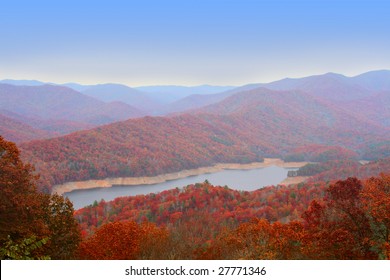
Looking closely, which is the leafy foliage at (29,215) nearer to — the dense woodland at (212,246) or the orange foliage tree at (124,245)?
the dense woodland at (212,246)

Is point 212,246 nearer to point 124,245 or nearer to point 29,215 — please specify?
point 124,245

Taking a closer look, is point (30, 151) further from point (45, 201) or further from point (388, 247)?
point (388, 247)

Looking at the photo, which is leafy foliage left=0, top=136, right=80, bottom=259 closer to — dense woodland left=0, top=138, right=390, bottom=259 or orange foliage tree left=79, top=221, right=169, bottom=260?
dense woodland left=0, top=138, right=390, bottom=259

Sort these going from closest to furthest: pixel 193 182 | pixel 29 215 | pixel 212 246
Answer: pixel 29 215, pixel 212 246, pixel 193 182

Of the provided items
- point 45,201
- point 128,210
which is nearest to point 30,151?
point 128,210

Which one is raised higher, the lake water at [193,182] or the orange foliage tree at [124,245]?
the orange foliage tree at [124,245]

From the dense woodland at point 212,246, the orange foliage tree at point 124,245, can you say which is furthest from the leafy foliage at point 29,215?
the orange foliage tree at point 124,245

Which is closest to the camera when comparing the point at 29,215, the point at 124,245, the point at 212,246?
the point at 29,215

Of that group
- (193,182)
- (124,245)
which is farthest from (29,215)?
(193,182)
